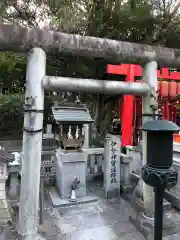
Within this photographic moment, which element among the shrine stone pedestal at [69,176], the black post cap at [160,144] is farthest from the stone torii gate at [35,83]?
the shrine stone pedestal at [69,176]

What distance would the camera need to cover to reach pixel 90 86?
3189 mm

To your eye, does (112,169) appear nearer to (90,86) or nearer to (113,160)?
(113,160)

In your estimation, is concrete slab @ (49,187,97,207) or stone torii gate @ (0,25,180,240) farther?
concrete slab @ (49,187,97,207)

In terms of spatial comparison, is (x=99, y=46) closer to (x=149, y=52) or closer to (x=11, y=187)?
(x=149, y=52)

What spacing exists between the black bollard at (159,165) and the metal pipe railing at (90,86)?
4.39ft

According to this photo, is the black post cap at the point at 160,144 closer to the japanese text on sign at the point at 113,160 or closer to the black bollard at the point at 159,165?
the black bollard at the point at 159,165

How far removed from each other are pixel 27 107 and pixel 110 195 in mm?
3402

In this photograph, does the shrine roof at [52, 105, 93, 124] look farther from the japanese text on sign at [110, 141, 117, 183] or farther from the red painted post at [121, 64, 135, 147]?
the red painted post at [121, 64, 135, 147]

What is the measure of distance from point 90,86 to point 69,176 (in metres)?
2.86

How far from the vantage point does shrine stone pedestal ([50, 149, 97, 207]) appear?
5.08 metres

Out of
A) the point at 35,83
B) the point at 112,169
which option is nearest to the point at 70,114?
the point at 112,169

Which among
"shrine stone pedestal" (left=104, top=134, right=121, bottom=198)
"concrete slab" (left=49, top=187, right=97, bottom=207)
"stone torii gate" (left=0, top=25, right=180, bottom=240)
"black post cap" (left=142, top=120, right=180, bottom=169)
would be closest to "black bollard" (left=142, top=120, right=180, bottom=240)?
"black post cap" (left=142, top=120, right=180, bottom=169)

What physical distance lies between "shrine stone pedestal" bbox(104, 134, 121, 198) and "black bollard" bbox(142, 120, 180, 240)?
10.5 feet

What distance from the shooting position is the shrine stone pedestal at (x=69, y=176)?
508 centimetres
